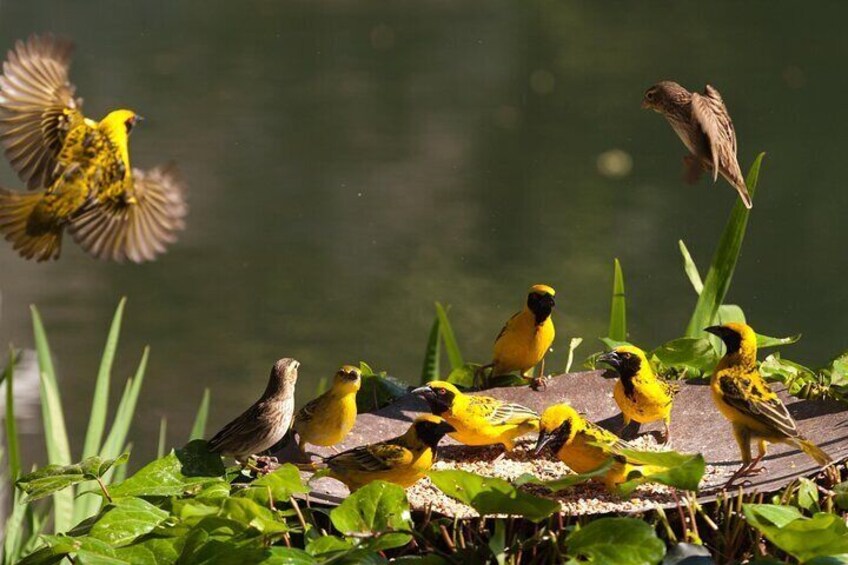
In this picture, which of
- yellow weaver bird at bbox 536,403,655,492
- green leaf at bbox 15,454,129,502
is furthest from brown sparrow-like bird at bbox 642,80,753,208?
green leaf at bbox 15,454,129,502

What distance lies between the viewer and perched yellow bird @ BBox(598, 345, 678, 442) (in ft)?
3.71

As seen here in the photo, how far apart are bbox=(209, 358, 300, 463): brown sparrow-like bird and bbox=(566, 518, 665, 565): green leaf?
12.8 inches

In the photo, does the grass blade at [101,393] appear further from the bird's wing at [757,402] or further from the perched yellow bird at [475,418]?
the bird's wing at [757,402]

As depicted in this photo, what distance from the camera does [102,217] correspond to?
1.48m

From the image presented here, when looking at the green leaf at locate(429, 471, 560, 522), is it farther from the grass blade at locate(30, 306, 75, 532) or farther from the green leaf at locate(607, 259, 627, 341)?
the grass blade at locate(30, 306, 75, 532)

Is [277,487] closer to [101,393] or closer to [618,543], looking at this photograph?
[618,543]

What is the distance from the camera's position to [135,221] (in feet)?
4.85

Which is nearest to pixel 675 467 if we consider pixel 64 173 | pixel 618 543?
pixel 618 543

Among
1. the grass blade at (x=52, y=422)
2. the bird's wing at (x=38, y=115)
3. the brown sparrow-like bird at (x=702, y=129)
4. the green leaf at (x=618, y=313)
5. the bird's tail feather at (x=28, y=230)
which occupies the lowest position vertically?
the grass blade at (x=52, y=422)

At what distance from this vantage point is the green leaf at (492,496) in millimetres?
824

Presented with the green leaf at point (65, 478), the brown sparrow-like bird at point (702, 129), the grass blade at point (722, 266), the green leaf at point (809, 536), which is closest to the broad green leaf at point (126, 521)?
the green leaf at point (65, 478)

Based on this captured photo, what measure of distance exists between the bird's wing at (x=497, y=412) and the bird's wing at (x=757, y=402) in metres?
0.21

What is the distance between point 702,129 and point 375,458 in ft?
1.39

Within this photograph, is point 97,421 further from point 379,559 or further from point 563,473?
point 379,559
